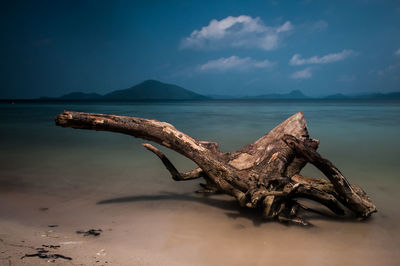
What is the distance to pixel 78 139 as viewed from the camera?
10539 mm

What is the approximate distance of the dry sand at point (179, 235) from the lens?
259 centimetres

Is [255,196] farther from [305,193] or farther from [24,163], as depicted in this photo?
[24,163]

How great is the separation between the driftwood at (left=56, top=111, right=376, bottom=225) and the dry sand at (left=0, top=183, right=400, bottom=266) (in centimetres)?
24

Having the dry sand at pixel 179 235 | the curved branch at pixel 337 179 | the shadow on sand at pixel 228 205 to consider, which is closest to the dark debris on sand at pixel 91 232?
the dry sand at pixel 179 235

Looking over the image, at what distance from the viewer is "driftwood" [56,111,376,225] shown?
3.37 meters

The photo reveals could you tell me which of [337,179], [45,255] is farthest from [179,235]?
[337,179]

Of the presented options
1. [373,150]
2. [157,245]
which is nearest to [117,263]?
[157,245]

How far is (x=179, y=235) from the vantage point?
10.2 feet

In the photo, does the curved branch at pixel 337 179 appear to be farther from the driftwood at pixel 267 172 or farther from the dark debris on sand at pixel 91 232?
the dark debris on sand at pixel 91 232

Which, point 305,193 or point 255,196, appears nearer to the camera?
point 255,196

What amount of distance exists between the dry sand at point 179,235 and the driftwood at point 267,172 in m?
0.24

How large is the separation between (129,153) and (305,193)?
17.8 feet

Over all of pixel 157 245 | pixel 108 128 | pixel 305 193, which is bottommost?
pixel 157 245

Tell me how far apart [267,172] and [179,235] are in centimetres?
136
